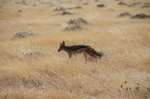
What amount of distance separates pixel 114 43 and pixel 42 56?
398 centimetres

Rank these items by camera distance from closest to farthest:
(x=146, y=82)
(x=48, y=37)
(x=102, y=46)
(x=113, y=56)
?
(x=146, y=82)
(x=113, y=56)
(x=102, y=46)
(x=48, y=37)

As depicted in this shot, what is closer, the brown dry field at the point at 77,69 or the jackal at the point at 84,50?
the brown dry field at the point at 77,69

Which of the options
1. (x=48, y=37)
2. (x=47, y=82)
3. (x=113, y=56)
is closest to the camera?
(x=47, y=82)

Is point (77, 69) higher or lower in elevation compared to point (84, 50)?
lower

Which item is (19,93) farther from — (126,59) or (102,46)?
(102,46)

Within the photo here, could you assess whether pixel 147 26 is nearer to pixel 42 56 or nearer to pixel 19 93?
pixel 42 56

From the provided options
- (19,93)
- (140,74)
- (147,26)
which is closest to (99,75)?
(140,74)

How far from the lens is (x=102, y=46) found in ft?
43.2

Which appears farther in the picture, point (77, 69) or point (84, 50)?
point (84, 50)

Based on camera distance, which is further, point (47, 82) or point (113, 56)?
point (113, 56)

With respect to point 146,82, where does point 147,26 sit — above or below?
below

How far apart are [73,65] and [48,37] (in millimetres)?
5603

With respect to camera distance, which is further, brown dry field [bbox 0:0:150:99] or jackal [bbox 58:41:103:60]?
jackal [bbox 58:41:103:60]

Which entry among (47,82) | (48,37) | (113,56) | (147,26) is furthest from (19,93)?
(147,26)
